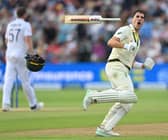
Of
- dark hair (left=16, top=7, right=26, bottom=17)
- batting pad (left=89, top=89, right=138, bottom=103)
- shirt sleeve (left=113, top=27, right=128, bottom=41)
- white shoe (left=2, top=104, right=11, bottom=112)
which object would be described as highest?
dark hair (left=16, top=7, right=26, bottom=17)

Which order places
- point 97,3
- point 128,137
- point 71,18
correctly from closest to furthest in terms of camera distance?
point 128,137, point 71,18, point 97,3

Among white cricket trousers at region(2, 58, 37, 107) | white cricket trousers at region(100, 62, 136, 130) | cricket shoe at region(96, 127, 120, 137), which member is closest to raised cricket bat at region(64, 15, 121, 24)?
white cricket trousers at region(100, 62, 136, 130)

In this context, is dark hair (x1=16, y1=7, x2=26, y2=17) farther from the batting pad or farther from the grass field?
the batting pad

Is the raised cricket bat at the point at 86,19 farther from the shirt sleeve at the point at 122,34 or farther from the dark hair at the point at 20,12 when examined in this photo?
the dark hair at the point at 20,12

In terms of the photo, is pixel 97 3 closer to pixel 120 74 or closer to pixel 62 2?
pixel 62 2

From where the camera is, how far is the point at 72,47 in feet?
89.9

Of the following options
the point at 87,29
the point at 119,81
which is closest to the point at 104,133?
the point at 119,81

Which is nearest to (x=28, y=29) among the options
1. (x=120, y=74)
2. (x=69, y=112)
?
(x=69, y=112)

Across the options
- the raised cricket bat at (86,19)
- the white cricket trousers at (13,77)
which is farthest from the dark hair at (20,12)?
the raised cricket bat at (86,19)

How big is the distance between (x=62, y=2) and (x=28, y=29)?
44.2 feet

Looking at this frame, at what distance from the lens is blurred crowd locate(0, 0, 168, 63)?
2688cm

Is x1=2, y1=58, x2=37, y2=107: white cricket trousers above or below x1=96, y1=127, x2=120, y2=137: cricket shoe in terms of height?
above

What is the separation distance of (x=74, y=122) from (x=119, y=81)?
282 centimetres

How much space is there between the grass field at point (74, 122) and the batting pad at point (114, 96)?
574mm
